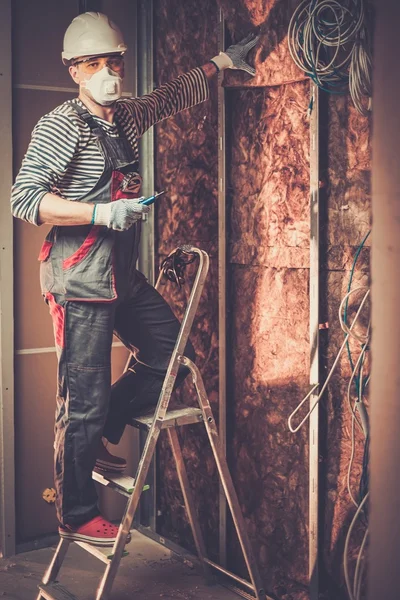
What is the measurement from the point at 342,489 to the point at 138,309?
3.07 ft

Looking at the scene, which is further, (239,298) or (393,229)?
(239,298)

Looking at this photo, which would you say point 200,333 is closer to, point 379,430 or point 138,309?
point 138,309

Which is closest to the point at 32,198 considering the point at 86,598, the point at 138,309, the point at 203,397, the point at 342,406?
the point at 138,309

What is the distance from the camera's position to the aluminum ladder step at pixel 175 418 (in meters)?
3.04

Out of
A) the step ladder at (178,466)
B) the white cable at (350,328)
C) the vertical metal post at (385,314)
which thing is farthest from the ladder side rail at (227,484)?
the vertical metal post at (385,314)

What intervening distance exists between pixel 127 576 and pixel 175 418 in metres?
0.86

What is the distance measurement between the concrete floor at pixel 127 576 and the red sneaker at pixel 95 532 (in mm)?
395

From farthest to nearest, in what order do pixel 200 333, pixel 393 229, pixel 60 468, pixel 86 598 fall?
pixel 200 333 → pixel 86 598 → pixel 60 468 → pixel 393 229

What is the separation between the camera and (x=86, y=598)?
10.9ft

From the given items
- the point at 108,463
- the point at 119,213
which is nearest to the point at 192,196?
the point at 119,213

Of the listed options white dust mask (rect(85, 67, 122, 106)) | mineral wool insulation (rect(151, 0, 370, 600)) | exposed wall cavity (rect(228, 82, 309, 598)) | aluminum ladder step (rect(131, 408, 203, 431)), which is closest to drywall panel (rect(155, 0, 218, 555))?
mineral wool insulation (rect(151, 0, 370, 600))

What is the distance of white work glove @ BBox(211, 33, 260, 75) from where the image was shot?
3213mm

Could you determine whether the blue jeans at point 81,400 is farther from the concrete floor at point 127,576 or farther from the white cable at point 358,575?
the white cable at point 358,575

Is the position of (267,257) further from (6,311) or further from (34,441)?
(34,441)
